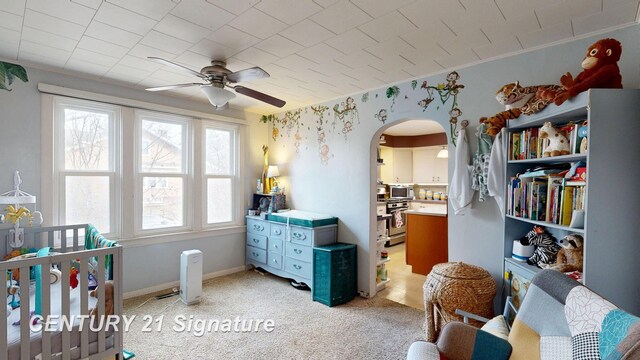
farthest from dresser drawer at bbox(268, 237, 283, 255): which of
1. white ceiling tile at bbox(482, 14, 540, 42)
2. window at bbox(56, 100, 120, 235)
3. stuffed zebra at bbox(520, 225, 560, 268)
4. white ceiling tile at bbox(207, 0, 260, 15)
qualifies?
white ceiling tile at bbox(482, 14, 540, 42)

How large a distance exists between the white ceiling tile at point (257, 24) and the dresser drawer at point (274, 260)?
8.79ft

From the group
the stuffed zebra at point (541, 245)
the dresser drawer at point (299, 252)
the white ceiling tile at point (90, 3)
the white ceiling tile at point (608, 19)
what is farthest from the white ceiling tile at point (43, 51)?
the stuffed zebra at point (541, 245)

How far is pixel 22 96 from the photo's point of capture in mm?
2678

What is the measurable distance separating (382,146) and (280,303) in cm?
439

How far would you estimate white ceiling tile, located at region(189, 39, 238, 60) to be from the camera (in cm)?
219

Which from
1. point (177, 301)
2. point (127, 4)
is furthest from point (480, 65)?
point (177, 301)

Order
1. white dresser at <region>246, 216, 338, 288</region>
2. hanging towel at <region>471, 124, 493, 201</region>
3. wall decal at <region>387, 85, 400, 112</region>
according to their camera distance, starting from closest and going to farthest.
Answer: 1. hanging towel at <region>471, 124, 493, 201</region>
2. wall decal at <region>387, 85, 400, 112</region>
3. white dresser at <region>246, 216, 338, 288</region>

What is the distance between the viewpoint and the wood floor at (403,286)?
3256mm

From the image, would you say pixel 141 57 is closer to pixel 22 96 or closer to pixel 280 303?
pixel 22 96

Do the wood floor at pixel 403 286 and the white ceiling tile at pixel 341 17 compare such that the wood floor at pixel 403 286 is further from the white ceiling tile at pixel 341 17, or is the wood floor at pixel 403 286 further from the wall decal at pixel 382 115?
the white ceiling tile at pixel 341 17

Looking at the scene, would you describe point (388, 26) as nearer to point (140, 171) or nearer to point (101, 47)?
point (101, 47)

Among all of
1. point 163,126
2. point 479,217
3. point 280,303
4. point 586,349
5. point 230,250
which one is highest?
point 163,126

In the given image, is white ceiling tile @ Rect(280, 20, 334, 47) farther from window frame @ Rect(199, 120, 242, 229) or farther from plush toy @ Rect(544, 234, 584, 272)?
window frame @ Rect(199, 120, 242, 229)

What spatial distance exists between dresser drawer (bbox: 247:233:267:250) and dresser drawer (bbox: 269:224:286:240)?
16 centimetres
